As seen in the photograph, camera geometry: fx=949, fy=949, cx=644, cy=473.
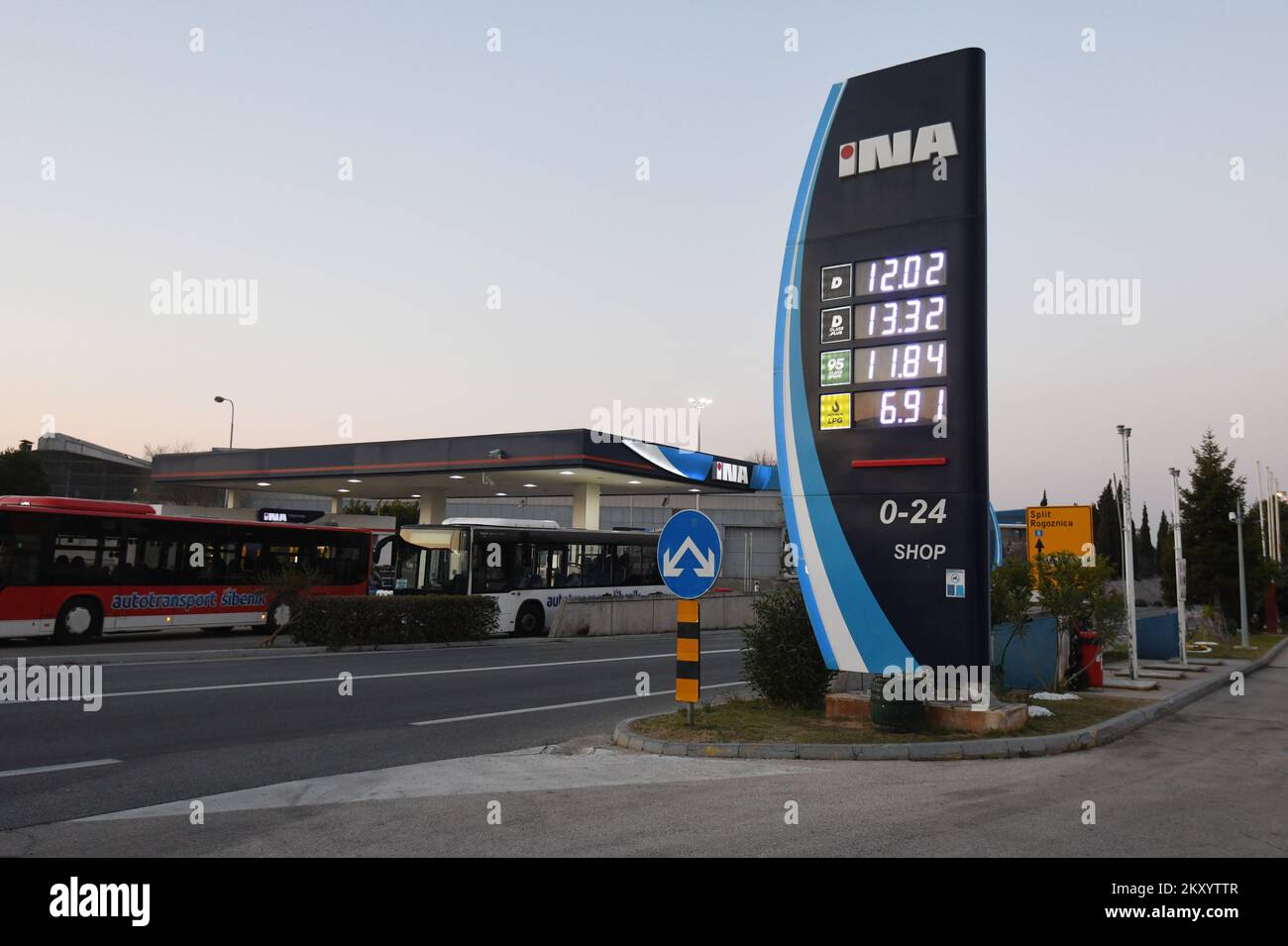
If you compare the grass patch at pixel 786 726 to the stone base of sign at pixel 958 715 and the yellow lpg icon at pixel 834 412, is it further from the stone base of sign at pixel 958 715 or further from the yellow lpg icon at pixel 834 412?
the yellow lpg icon at pixel 834 412

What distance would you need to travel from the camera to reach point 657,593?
32281 millimetres

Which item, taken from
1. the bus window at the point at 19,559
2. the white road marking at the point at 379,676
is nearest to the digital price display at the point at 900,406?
the white road marking at the point at 379,676

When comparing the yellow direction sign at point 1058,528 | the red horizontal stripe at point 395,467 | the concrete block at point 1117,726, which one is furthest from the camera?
the red horizontal stripe at point 395,467

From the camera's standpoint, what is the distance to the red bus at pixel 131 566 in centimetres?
2027

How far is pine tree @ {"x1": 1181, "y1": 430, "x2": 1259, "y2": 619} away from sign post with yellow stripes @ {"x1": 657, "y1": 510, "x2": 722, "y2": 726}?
134 feet

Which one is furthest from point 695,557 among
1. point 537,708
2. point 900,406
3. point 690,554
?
point 537,708

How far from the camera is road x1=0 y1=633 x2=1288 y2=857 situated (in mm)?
6066

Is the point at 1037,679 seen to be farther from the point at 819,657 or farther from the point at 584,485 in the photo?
the point at 584,485

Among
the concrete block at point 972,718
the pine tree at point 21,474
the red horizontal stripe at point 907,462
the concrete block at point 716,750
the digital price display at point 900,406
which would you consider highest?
the pine tree at point 21,474

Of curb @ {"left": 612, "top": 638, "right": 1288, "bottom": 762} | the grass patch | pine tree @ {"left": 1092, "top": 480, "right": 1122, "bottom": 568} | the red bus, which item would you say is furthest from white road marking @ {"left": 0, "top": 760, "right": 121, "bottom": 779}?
pine tree @ {"left": 1092, "top": 480, "right": 1122, "bottom": 568}

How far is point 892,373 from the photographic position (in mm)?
10984

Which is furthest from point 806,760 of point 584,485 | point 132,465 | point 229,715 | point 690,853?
point 132,465

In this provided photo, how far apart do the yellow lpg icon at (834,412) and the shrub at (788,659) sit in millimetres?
2445

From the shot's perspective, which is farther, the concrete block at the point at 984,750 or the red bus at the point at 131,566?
the red bus at the point at 131,566
